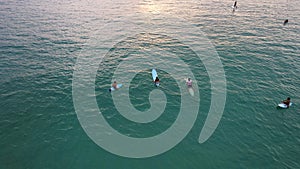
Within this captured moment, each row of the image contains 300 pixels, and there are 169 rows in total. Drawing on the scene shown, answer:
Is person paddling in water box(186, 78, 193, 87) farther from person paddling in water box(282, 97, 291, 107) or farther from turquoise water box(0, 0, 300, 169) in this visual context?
person paddling in water box(282, 97, 291, 107)

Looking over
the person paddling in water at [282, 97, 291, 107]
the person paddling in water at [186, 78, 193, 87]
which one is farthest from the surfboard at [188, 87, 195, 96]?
the person paddling in water at [282, 97, 291, 107]

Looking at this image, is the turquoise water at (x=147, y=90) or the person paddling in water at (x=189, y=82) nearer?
the turquoise water at (x=147, y=90)

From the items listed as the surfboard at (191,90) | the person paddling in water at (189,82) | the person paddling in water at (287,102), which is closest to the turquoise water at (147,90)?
the person paddling in water at (287,102)

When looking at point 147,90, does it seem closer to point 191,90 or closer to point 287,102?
point 191,90

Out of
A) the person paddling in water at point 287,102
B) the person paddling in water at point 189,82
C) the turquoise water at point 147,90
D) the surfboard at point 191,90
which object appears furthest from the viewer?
the person paddling in water at point 189,82

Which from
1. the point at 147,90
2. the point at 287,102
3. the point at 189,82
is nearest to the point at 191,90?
the point at 189,82

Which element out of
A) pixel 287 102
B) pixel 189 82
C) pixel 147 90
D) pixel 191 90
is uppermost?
pixel 189 82

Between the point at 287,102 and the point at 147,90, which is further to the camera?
the point at 147,90

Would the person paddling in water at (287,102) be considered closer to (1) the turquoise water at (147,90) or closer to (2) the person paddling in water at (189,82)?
(1) the turquoise water at (147,90)
